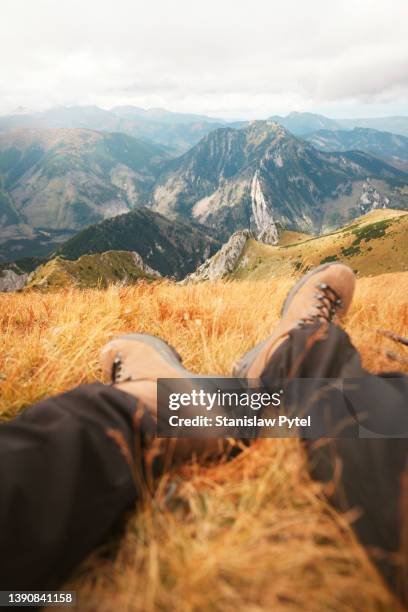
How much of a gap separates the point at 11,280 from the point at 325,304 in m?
189

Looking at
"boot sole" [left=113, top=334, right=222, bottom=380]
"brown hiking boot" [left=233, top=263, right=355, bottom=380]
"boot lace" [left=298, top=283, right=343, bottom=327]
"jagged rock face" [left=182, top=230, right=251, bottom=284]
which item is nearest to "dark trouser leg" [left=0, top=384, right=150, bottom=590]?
"boot sole" [left=113, top=334, right=222, bottom=380]

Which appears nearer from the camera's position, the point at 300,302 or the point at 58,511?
the point at 58,511

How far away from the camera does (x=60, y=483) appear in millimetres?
1605

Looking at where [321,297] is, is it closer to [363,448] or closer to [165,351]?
[165,351]

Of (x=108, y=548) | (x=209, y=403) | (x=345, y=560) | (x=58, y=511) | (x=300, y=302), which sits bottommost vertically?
(x=108, y=548)

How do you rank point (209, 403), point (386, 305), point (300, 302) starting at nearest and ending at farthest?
point (209, 403)
point (300, 302)
point (386, 305)

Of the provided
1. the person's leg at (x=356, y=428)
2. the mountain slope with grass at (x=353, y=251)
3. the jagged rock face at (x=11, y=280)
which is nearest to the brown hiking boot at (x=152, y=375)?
the person's leg at (x=356, y=428)

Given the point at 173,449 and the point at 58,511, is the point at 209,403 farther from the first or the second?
the point at 58,511

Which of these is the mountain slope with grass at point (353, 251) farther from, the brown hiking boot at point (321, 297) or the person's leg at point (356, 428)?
the person's leg at point (356, 428)

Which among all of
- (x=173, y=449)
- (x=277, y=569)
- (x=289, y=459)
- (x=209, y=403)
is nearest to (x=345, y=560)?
(x=277, y=569)

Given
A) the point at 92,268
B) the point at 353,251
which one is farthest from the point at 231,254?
the point at 92,268

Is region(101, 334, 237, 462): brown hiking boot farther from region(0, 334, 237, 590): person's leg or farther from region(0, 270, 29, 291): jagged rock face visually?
region(0, 270, 29, 291): jagged rock face

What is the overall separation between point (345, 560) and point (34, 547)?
1.18 meters

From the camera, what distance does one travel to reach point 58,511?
1.53 metres
